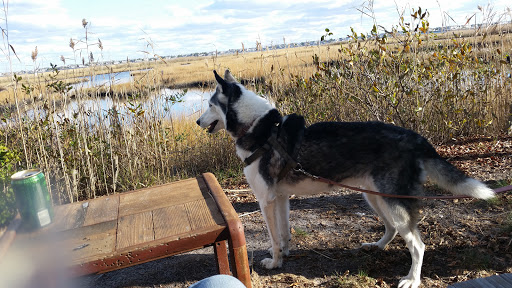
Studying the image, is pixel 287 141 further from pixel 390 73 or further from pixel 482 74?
pixel 482 74

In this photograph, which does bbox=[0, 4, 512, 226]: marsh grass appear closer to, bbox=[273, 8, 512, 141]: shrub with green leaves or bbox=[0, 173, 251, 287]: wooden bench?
bbox=[273, 8, 512, 141]: shrub with green leaves

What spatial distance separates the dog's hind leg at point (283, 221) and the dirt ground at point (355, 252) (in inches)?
4.6

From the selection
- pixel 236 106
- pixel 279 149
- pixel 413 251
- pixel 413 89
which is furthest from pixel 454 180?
pixel 413 89

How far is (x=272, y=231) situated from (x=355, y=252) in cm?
87

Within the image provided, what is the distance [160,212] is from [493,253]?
2.87 metres

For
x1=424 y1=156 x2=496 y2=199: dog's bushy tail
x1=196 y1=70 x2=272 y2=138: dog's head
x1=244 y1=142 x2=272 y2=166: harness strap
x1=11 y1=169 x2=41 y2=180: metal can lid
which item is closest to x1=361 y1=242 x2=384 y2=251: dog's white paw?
x1=424 y1=156 x2=496 y2=199: dog's bushy tail

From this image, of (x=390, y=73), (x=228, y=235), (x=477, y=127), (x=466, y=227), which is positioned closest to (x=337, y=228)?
(x=466, y=227)

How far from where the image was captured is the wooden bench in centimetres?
220

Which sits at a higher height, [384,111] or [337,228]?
[384,111]

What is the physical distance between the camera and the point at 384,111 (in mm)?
5934

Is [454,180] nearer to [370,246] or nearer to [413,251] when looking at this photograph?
[413,251]

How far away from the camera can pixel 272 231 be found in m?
3.23

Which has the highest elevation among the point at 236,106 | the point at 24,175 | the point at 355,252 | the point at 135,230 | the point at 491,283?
the point at 236,106

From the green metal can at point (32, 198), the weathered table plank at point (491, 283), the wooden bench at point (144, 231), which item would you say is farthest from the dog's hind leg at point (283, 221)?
the weathered table plank at point (491, 283)
